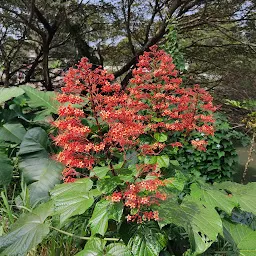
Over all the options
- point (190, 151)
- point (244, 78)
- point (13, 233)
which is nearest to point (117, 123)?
point (13, 233)

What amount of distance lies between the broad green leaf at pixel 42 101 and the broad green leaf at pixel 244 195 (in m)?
1.83

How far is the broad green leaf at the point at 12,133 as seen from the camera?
9.60 feet

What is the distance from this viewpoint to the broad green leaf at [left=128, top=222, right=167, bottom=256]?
1320 millimetres

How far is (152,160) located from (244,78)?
7.23 metres

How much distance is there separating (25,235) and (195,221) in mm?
809

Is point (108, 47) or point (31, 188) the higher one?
point (108, 47)

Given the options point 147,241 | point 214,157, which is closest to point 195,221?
point 147,241

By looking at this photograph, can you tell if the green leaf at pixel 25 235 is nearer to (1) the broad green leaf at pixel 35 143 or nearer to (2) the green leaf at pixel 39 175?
(2) the green leaf at pixel 39 175

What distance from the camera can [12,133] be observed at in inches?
117

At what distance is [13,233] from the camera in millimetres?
1564

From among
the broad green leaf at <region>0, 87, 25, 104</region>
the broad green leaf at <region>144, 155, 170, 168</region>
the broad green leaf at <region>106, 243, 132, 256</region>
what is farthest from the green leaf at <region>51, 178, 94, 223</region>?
the broad green leaf at <region>0, 87, 25, 104</region>

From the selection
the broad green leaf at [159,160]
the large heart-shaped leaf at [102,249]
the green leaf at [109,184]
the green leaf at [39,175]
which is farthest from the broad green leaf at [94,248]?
the green leaf at [39,175]

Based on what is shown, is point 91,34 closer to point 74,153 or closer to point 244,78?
point 244,78

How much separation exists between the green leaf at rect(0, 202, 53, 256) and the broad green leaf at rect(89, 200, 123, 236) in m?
0.33
